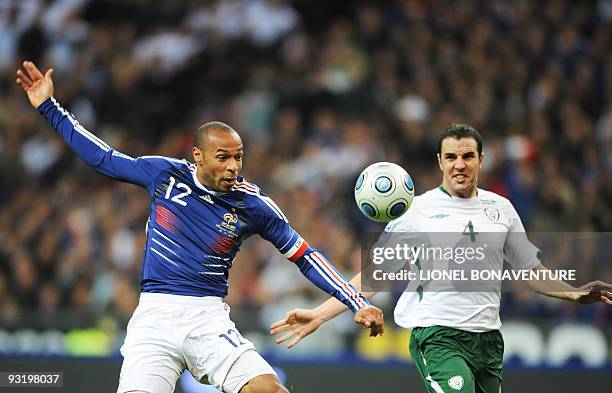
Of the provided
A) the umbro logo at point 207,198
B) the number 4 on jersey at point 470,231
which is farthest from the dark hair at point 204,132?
the number 4 on jersey at point 470,231

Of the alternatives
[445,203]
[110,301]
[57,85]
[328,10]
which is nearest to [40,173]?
[57,85]

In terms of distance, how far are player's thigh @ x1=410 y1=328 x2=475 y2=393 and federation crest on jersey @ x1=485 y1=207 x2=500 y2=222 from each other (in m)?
0.90

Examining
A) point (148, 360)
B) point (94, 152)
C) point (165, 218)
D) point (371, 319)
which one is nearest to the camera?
point (371, 319)

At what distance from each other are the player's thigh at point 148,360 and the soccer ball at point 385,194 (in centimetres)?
155

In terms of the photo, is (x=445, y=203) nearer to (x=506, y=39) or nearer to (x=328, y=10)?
(x=506, y=39)

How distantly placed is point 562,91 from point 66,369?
7.31 metres

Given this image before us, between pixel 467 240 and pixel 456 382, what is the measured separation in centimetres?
96

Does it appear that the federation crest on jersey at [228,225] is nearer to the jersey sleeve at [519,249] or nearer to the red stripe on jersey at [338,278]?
the red stripe on jersey at [338,278]

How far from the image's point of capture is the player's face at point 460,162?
6.87 metres

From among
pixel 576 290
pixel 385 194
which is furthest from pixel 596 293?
pixel 385 194

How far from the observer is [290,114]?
14055 millimetres

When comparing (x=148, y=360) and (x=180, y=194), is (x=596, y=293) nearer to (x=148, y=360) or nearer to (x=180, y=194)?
(x=180, y=194)

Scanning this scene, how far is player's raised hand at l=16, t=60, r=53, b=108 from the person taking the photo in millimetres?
6961

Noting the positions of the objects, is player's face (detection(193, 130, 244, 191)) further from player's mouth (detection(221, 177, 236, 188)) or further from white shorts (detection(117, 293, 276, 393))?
white shorts (detection(117, 293, 276, 393))
